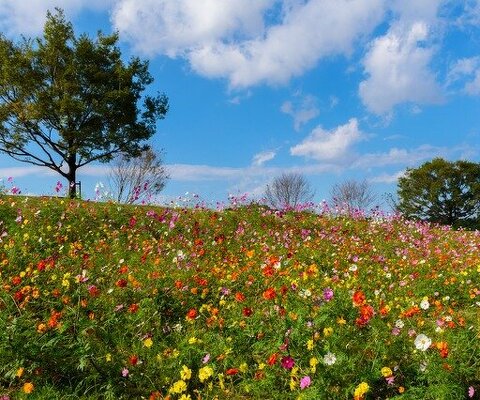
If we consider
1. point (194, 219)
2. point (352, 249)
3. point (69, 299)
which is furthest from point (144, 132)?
point (69, 299)

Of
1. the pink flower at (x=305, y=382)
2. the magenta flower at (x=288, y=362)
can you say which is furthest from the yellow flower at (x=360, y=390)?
the magenta flower at (x=288, y=362)

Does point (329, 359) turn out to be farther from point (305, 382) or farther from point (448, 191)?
point (448, 191)

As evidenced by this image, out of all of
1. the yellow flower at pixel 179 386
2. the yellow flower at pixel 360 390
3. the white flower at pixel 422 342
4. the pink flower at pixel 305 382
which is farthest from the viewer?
the white flower at pixel 422 342

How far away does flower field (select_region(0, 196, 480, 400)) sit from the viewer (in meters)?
3.80

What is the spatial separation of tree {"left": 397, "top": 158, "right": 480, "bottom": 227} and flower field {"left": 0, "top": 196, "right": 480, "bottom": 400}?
27.2m

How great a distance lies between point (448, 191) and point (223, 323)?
3409 cm

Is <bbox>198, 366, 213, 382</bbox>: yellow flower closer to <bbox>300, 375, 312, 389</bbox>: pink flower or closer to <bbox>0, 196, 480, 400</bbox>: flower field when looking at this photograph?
<bbox>0, 196, 480, 400</bbox>: flower field

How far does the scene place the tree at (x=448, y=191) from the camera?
35.3 metres

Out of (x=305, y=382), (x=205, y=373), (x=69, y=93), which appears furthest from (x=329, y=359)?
(x=69, y=93)

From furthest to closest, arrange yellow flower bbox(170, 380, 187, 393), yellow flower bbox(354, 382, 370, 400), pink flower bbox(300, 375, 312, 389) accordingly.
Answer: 1. yellow flower bbox(170, 380, 187, 393)
2. pink flower bbox(300, 375, 312, 389)
3. yellow flower bbox(354, 382, 370, 400)

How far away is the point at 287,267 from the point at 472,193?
3139 centimetres

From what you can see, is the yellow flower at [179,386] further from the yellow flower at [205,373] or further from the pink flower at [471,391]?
the pink flower at [471,391]

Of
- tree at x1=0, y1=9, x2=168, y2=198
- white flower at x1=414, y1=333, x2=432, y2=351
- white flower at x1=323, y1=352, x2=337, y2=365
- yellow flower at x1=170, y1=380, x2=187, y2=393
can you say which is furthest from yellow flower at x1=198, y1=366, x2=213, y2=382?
tree at x1=0, y1=9, x2=168, y2=198

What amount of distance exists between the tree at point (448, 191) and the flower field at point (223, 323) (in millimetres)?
27186
